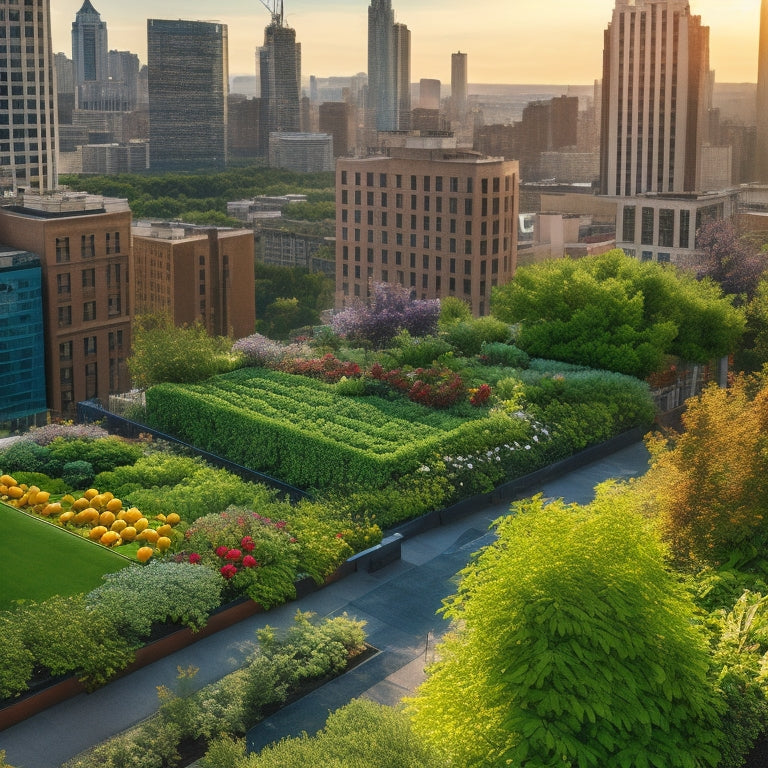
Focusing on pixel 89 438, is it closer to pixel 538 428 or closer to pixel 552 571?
pixel 538 428

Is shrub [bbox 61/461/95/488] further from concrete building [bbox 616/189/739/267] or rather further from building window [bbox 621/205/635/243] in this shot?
building window [bbox 621/205/635/243]

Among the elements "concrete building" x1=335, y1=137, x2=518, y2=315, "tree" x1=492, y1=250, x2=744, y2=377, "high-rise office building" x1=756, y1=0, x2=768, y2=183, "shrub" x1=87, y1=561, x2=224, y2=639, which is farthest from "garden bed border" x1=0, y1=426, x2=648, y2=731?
"high-rise office building" x1=756, y1=0, x2=768, y2=183

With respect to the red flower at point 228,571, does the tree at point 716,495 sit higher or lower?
higher

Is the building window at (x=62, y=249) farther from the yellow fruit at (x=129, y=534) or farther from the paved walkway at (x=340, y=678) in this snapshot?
the paved walkway at (x=340, y=678)

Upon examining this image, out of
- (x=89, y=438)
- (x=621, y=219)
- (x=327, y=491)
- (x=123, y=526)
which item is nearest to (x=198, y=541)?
(x=123, y=526)

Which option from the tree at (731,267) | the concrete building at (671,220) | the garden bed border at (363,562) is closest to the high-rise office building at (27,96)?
the concrete building at (671,220)

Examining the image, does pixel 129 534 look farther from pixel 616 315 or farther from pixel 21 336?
pixel 21 336

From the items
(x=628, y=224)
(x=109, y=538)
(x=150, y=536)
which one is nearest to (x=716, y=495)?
(x=150, y=536)
